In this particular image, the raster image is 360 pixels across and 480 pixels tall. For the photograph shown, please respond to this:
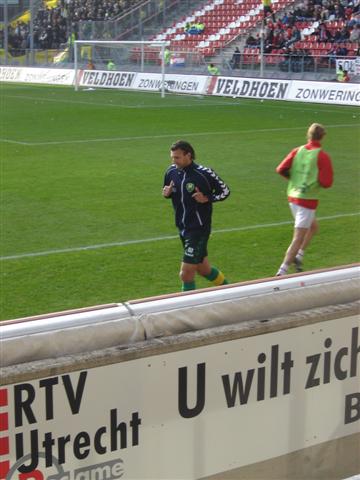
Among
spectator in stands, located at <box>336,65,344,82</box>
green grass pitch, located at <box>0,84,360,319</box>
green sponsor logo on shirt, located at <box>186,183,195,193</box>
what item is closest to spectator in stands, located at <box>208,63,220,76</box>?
spectator in stands, located at <box>336,65,344,82</box>

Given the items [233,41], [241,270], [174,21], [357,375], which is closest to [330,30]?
[233,41]

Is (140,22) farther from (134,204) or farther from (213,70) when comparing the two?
(134,204)

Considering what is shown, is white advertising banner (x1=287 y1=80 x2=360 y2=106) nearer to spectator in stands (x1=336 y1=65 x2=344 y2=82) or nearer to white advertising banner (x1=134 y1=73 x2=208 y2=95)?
spectator in stands (x1=336 y1=65 x2=344 y2=82)

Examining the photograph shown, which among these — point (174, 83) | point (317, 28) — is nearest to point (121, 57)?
point (174, 83)

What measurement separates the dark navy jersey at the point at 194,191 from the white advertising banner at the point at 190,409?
10.8 feet

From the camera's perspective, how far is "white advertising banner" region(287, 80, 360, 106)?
2933 cm

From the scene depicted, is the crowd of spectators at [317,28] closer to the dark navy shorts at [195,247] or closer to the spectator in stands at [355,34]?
the spectator in stands at [355,34]

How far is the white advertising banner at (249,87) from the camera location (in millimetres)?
31844

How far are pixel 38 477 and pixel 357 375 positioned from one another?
68.1 inches

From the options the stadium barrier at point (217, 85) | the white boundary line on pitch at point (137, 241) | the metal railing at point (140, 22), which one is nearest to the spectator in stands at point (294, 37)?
the stadium barrier at point (217, 85)

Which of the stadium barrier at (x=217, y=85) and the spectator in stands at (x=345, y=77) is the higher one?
the spectator in stands at (x=345, y=77)

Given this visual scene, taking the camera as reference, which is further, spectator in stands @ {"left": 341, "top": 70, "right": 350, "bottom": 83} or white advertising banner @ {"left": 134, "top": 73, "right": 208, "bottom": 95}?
white advertising banner @ {"left": 134, "top": 73, "right": 208, "bottom": 95}

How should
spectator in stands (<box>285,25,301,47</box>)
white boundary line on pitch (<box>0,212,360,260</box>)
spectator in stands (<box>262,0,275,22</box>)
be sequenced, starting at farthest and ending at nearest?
spectator in stands (<box>262,0,275,22</box>) < spectator in stands (<box>285,25,301,47</box>) < white boundary line on pitch (<box>0,212,360,260</box>)

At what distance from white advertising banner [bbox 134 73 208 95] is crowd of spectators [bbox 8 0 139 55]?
53.7 ft
